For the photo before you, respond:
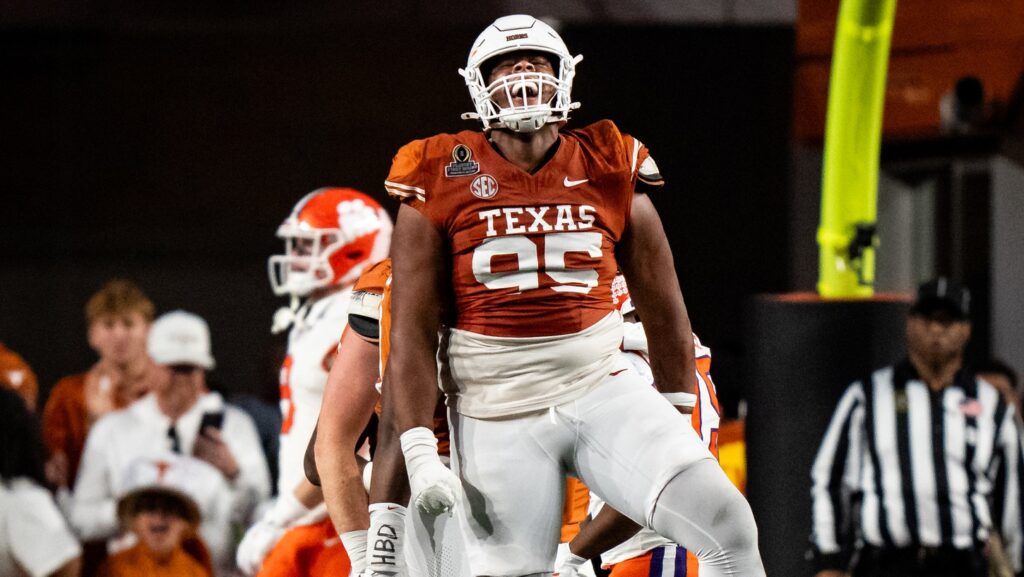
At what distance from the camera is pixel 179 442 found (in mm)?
5336

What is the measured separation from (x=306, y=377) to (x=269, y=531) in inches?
15.9

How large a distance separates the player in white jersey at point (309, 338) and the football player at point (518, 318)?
1193 mm

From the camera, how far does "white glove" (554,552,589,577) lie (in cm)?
295

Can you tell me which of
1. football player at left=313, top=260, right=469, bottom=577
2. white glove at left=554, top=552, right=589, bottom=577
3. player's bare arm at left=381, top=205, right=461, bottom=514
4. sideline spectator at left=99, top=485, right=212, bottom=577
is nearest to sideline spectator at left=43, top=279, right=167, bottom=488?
sideline spectator at left=99, top=485, right=212, bottom=577

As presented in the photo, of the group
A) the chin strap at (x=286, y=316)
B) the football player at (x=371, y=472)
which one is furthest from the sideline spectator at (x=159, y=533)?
the football player at (x=371, y=472)

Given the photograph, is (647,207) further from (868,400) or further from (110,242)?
(110,242)

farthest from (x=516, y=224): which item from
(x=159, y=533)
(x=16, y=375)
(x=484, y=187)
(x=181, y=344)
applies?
(x=16, y=375)

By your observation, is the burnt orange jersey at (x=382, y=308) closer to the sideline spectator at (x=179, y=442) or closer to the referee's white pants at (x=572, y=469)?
the referee's white pants at (x=572, y=469)

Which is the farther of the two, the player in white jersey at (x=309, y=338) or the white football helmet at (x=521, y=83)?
the player in white jersey at (x=309, y=338)

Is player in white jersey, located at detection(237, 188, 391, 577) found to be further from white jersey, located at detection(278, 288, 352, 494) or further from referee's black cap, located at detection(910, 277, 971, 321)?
referee's black cap, located at detection(910, 277, 971, 321)

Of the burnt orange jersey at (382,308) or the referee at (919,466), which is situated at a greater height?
the burnt orange jersey at (382,308)

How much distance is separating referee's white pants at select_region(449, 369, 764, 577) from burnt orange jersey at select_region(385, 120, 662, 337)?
153 millimetres

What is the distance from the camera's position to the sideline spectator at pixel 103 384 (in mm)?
5613

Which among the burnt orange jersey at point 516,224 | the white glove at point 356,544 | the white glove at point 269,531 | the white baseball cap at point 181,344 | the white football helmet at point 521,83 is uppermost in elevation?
the white football helmet at point 521,83
